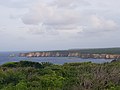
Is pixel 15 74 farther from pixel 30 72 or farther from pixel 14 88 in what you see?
pixel 14 88

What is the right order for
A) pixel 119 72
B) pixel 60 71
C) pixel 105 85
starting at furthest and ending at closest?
pixel 60 71, pixel 119 72, pixel 105 85

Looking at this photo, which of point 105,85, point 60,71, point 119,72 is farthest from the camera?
point 60,71

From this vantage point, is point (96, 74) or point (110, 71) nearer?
point (96, 74)

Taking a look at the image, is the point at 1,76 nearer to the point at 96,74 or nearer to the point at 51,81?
the point at 51,81

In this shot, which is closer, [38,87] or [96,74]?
[38,87]

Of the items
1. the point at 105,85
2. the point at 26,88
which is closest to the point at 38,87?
the point at 26,88

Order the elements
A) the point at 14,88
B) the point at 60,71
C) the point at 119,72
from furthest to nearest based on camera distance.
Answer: the point at 60,71, the point at 119,72, the point at 14,88

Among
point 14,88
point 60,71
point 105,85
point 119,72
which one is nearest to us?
point 14,88

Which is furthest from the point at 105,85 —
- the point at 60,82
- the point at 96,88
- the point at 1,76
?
the point at 1,76
